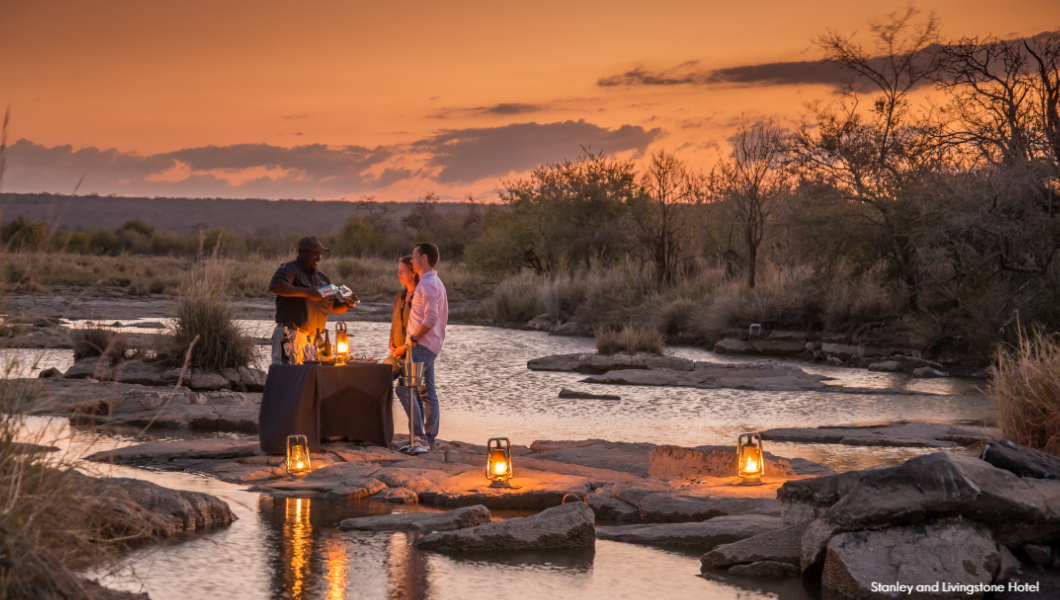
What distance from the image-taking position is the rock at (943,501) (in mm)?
5297

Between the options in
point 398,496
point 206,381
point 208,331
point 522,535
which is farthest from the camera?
point 208,331

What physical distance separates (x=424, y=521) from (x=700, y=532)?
1.81 meters

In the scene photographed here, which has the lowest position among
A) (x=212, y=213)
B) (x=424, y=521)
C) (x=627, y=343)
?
(x=627, y=343)

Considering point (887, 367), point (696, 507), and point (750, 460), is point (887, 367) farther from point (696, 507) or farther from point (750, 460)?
point (696, 507)

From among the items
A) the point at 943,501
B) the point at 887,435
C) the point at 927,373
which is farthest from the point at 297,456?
the point at 927,373

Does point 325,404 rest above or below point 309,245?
below

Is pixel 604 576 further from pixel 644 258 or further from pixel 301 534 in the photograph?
pixel 644 258

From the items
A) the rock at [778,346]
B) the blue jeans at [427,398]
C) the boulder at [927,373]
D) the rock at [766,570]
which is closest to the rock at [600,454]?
the blue jeans at [427,398]

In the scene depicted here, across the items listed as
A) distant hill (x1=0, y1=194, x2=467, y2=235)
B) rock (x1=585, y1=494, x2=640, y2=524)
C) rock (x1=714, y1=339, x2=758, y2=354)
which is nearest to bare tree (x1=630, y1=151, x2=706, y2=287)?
rock (x1=714, y1=339, x2=758, y2=354)

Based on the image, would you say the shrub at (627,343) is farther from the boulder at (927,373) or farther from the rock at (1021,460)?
the rock at (1021,460)

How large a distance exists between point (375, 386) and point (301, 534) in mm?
2882

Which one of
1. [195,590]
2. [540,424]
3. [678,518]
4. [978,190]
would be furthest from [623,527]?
[978,190]

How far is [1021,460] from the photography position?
19.1 feet

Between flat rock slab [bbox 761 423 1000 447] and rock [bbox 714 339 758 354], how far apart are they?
1142 centimetres
